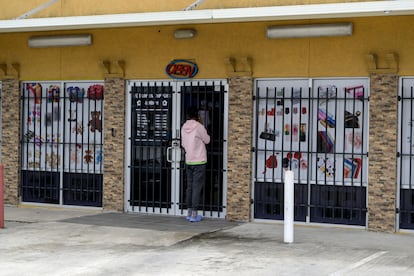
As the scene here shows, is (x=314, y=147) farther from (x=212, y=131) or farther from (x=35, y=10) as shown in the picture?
(x=35, y=10)

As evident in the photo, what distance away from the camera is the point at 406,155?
1213cm

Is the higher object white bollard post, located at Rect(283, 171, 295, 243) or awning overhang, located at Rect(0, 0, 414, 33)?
awning overhang, located at Rect(0, 0, 414, 33)

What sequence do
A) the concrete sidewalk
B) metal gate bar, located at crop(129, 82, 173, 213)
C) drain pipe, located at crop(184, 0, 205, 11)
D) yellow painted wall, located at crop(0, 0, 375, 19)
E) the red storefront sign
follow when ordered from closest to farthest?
the concrete sidewalk → drain pipe, located at crop(184, 0, 205, 11) → yellow painted wall, located at crop(0, 0, 375, 19) → the red storefront sign → metal gate bar, located at crop(129, 82, 173, 213)

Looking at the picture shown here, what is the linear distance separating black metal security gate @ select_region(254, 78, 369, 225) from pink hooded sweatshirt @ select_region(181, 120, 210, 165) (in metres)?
0.93

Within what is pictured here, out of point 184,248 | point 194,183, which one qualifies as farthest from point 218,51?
point 184,248

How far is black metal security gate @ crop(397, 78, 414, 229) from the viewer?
39.5 ft

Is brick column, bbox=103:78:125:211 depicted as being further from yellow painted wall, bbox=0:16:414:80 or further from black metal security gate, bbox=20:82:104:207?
yellow painted wall, bbox=0:16:414:80

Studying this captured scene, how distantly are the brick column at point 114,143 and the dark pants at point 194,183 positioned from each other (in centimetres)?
174

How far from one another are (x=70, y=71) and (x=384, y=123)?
607cm

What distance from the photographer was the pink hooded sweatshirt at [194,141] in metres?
12.9

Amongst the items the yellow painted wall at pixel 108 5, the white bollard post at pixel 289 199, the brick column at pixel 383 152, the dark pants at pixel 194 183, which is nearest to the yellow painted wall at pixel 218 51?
the brick column at pixel 383 152

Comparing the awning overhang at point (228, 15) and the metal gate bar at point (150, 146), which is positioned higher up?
the awning overhang at point (228, 15)

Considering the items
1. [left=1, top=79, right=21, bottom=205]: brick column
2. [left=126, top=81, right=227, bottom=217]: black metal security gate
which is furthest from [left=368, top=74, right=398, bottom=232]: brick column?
[left=1, top=79, right=21, bottom=205]: brick column

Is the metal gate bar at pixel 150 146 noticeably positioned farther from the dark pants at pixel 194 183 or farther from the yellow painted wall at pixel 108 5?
the yellow painted wall at pixel 108 5
